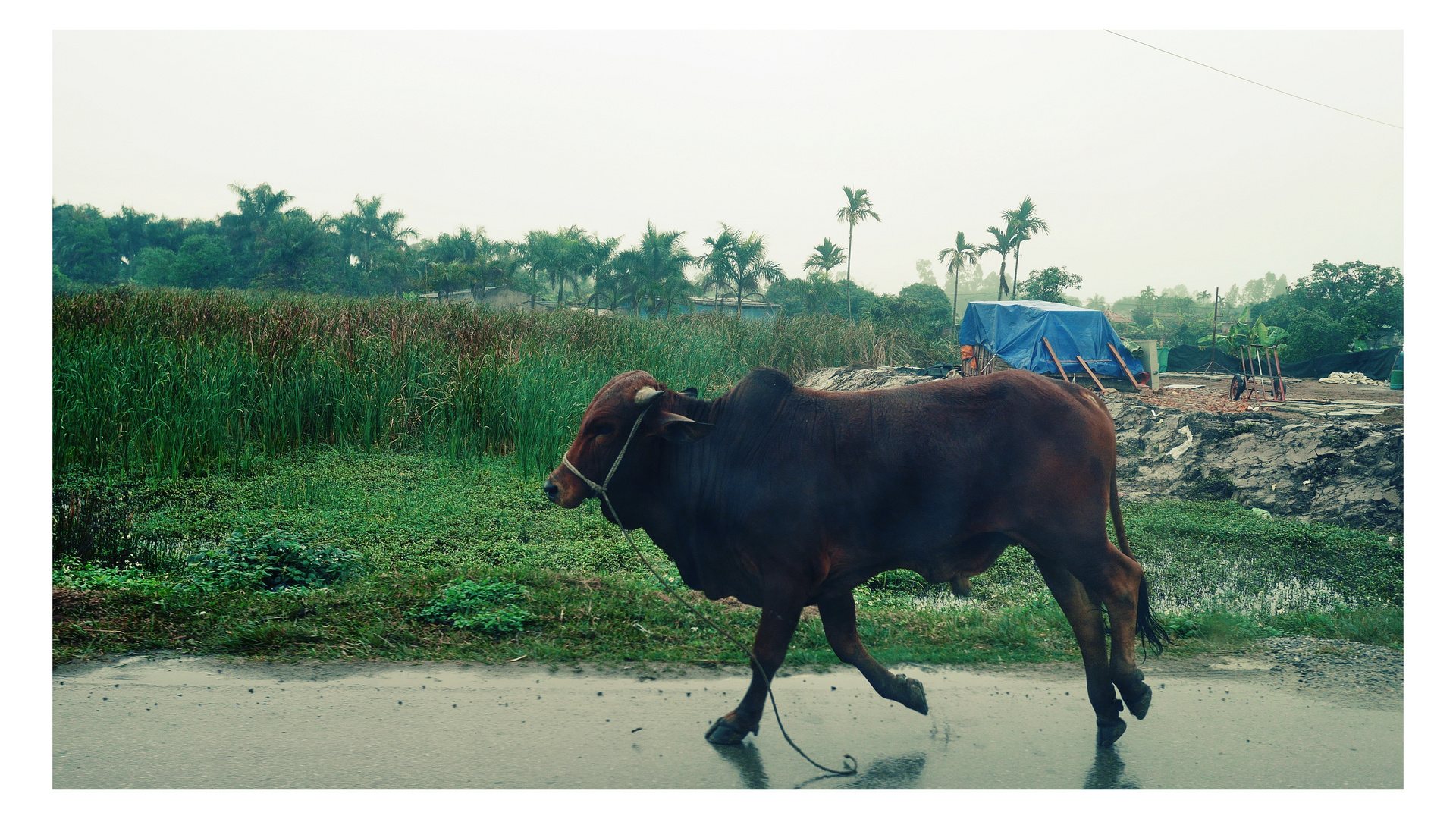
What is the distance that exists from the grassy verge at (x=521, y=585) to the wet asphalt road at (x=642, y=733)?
0.99 feet

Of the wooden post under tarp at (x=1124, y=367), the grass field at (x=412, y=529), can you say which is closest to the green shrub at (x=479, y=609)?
the grass field at (x=412, y=529)

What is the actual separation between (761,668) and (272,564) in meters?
3.60

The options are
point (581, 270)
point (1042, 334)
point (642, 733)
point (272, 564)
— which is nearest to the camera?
point (642, 733)

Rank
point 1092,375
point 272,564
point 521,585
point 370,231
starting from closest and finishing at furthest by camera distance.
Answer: point 521,585 < point 272,564 < point 1092,375 < point 370,231

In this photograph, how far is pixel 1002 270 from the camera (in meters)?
26.2

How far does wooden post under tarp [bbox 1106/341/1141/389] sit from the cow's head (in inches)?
650

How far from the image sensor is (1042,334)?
17.6m

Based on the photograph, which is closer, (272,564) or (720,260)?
(272,564)

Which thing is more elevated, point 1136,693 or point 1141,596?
point 1141,596

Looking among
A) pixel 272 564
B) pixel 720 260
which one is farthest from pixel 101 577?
pixel 720 260

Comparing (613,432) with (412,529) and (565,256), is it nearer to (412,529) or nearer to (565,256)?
(412,529)

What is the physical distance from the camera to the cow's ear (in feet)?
10.3

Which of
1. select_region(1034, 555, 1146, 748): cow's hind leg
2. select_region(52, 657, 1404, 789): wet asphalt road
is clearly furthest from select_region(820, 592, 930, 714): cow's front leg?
select_region(1034, 555, 1146, 748): cow's hind leg

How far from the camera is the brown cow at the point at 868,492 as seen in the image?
123 inches
